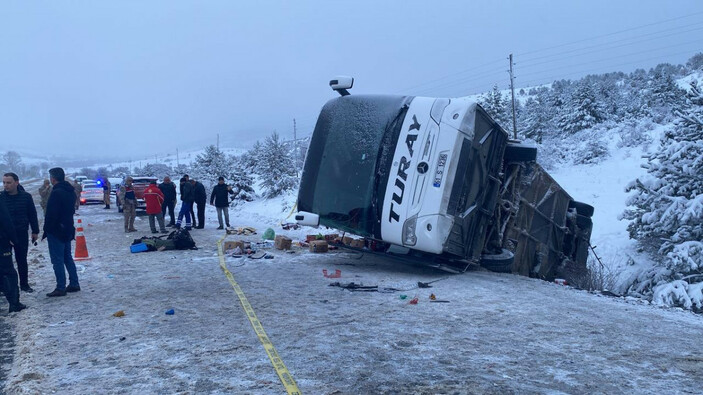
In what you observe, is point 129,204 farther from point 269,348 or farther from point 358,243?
point 269,348

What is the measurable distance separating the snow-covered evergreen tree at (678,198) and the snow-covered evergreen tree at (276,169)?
2144 cm

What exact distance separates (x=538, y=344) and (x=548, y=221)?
220 inches

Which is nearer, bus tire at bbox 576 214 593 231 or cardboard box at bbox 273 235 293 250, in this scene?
bus tire at bbox 576 214 593 231

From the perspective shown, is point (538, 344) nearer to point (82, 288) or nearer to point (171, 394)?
point (171, 394)

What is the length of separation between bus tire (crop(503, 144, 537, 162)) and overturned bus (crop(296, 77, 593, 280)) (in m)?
0.02

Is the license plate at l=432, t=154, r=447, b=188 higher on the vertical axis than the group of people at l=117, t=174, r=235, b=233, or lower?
higher

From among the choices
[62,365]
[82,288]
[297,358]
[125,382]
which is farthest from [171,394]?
[82,288]

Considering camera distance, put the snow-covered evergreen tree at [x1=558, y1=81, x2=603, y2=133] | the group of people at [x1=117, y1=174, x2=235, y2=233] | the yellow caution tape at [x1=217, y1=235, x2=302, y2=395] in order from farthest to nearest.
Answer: the snow-covered evergreen tree at [x1=558, y1=81, x2=603, y2=133] → the group of people at [x1=117, y1=174, x2=235, y2=233] → the yellow caution tape at [x1=217, y1=235, x2=302, y2=395]

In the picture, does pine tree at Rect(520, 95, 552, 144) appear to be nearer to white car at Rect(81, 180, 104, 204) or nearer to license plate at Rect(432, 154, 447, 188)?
white car at Rect(81, 180, 104, 204)

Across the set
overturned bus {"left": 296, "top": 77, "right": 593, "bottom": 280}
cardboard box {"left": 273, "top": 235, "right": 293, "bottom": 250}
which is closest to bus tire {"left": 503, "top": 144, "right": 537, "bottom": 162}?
overturned bus {"left": 296, "top": 77, "right": 593, "bottom": 280}

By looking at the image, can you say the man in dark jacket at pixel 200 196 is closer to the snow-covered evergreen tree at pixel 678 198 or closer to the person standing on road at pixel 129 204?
the person standing on road at pixel 129 204

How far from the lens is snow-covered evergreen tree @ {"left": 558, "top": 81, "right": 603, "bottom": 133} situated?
40969mm

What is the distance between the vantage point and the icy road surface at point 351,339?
369 centimetres

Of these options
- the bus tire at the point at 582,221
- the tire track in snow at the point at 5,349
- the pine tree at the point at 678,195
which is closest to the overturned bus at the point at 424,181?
the bus tire at the point at 582,221
